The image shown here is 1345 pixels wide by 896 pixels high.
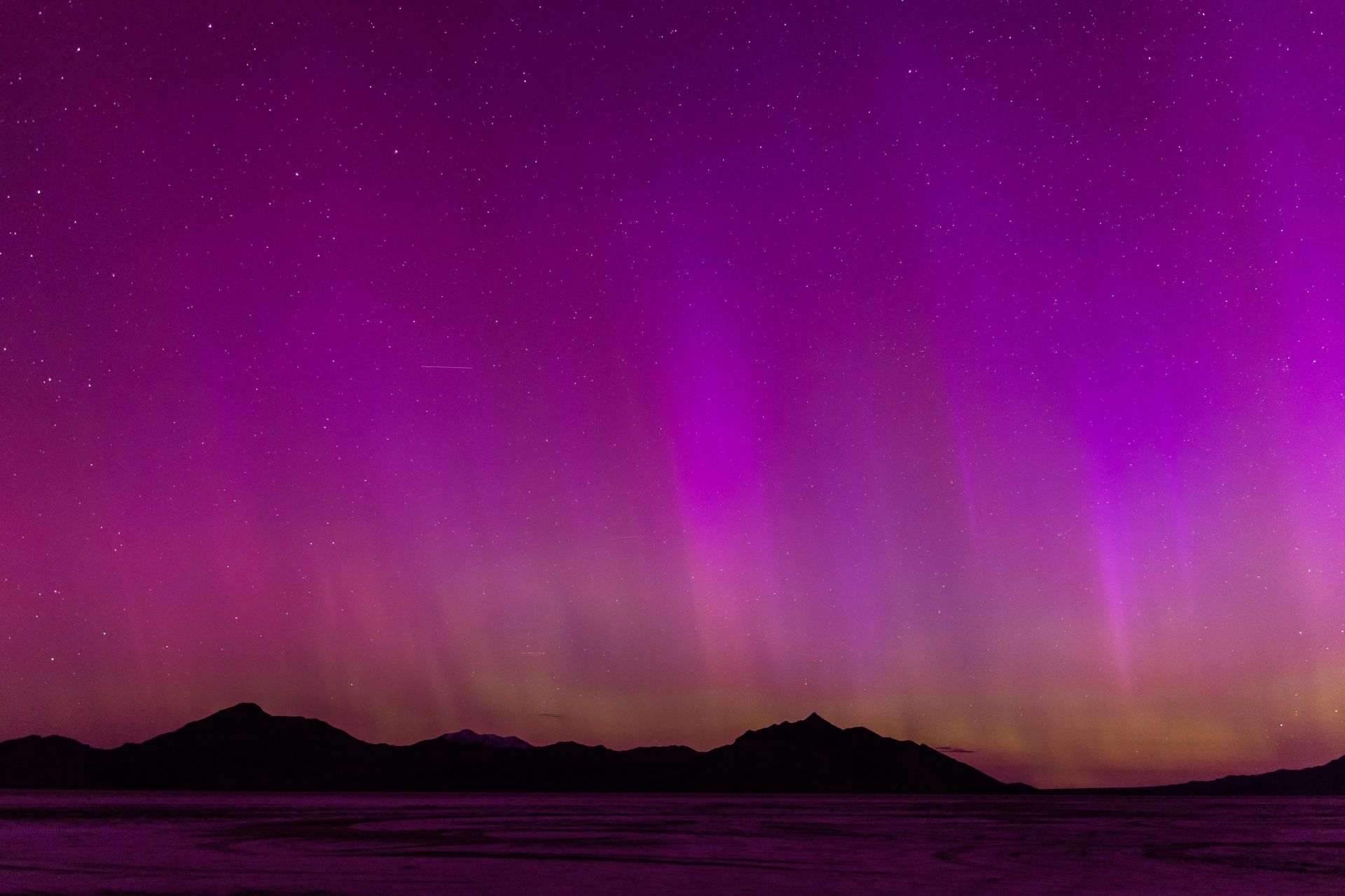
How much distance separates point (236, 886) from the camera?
68.4 feet

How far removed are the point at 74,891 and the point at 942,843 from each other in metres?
30.2

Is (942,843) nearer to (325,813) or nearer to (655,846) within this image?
(655,846)

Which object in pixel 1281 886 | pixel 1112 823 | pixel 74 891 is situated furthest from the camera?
pixel 1112 823

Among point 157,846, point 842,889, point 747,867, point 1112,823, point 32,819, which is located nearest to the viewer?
point 842,889

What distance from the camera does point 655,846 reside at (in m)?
36.0

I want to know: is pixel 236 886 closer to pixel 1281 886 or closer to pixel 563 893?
pixel 563 893

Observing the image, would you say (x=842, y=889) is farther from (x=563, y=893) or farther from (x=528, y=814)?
(x=528, y=814)

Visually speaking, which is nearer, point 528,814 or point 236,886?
point 236,886

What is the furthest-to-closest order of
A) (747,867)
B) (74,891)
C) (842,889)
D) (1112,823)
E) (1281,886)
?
(1112,823) → (747,867) → (1281,886) → (842,889) → (74,891)

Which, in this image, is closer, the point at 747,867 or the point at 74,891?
the point at 74,891

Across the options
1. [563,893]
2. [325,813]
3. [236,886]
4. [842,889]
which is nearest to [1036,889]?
[842,889]

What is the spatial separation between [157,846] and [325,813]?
41.5 meters

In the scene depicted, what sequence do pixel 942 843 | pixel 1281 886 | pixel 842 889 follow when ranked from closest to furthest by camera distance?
pixel 842 889, pixel 1281 886, pixel 942 843

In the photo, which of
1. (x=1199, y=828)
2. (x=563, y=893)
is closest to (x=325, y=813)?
(x=1199, y=828)
